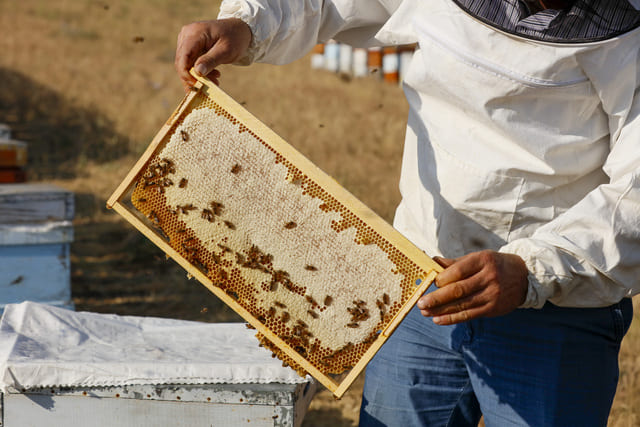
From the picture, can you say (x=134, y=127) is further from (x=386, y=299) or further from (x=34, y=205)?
(x=386, y=299)

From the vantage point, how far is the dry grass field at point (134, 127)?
5078 mm

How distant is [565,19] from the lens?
1609mm

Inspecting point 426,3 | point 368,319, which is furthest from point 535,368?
point 426,3

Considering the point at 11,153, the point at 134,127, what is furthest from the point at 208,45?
the point at 134,127

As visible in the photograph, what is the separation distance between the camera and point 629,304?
1.87 metres

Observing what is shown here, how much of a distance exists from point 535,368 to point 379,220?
59 cm

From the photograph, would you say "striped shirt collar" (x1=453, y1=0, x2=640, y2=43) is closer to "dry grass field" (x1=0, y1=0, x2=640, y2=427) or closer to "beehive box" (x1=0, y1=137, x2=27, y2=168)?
"dry grass field" (x1=0, y1=0, x2=640, y2=427)

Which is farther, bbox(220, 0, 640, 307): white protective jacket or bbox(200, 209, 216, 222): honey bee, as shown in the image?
bbox(200, 209, 216, 222): honey bee

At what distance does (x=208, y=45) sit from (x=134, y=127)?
775 centimetres

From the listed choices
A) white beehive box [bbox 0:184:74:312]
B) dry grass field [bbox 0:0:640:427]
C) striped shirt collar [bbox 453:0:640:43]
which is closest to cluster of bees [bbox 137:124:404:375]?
striped shirt collar [bbox 453:0:640:43]

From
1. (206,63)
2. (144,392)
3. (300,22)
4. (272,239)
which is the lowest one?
(144,392)

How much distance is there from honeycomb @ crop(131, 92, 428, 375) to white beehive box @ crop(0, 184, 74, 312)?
2.02 meters

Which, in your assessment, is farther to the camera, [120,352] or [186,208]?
[120,352]

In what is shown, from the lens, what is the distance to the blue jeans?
68.9 inches
